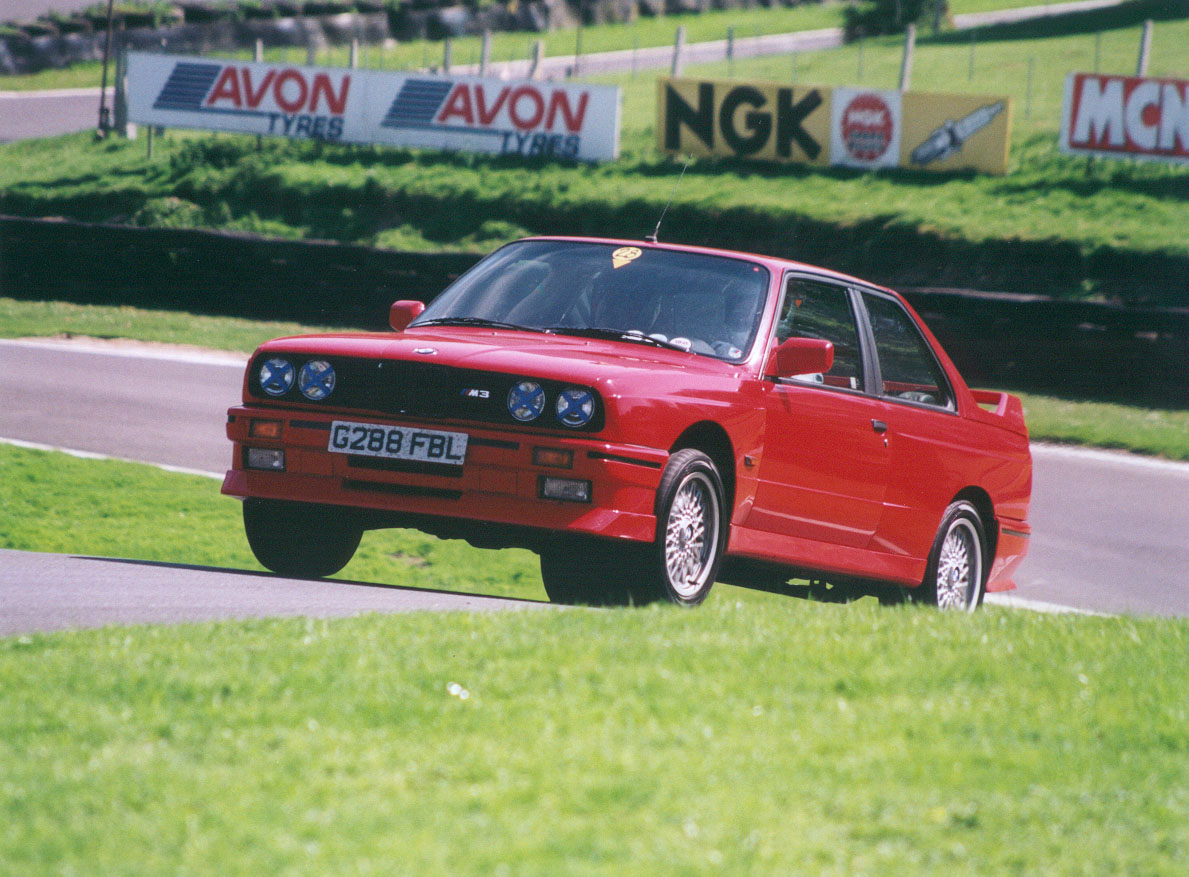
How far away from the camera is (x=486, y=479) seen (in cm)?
580

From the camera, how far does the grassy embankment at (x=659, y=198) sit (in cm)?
2333

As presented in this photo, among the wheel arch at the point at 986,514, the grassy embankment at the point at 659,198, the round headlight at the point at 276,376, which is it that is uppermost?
the grassy embankment at the point at 659,198

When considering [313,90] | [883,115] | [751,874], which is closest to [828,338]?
[751,874]

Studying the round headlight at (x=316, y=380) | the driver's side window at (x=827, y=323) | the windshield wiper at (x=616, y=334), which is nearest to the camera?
the round headlight at (x=316, y=380)

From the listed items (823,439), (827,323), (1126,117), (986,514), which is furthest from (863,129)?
(823,439)

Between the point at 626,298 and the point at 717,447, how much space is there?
33.9 inches

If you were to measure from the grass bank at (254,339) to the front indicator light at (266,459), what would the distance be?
34.7 feet

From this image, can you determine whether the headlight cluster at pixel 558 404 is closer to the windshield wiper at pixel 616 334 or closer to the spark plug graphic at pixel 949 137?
the windshield wiper at pixel 616 334

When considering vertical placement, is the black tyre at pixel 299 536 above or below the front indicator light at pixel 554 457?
below

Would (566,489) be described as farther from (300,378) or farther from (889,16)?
(889,16)

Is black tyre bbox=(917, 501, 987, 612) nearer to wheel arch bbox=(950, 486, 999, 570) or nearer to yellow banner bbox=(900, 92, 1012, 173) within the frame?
wheel arch bbox=(950, 486, 999, 570)

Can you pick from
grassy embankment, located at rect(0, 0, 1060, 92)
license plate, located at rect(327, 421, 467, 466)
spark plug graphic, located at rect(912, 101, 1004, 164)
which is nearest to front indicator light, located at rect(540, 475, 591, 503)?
license plate, located at rect(327, 421, 467, 466)

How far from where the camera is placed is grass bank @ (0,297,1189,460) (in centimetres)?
1502

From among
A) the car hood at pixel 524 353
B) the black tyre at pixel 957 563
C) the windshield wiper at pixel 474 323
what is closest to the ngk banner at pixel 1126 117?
the black tyre at pixel 957 563
